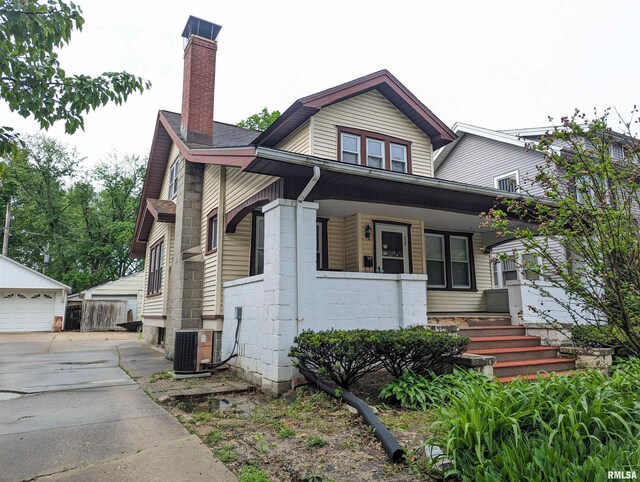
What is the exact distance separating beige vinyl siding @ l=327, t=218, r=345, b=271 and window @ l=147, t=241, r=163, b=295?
6.56 metres

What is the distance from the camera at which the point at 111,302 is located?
24.9 metres

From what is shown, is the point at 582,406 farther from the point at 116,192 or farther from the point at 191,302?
the point at 116,192

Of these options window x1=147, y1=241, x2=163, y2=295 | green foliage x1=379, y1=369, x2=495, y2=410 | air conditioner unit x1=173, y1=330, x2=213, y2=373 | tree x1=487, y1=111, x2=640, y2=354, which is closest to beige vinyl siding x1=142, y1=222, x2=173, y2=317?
window x1=147, y1=241, x2=163, y2=295

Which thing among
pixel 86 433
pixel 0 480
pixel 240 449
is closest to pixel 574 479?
pixel 240 449

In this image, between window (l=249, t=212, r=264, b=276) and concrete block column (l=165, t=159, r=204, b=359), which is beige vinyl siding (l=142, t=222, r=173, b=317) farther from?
window (l=249, t=212, r=264, b=276)

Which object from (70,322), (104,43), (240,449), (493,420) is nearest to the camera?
(493,420)

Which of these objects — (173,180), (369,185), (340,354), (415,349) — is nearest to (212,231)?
(173,180)

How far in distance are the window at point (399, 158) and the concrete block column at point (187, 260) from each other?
4.98 m

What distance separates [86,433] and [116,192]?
3447 centimetres

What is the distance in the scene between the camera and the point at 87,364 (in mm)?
9664

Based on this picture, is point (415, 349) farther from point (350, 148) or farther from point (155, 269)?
point (155, 269)

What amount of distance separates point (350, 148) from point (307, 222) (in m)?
4.41

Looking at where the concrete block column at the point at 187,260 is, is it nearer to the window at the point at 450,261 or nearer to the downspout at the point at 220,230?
the downspout at the point at 220,230

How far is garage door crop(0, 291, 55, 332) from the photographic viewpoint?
2245 centimetres
